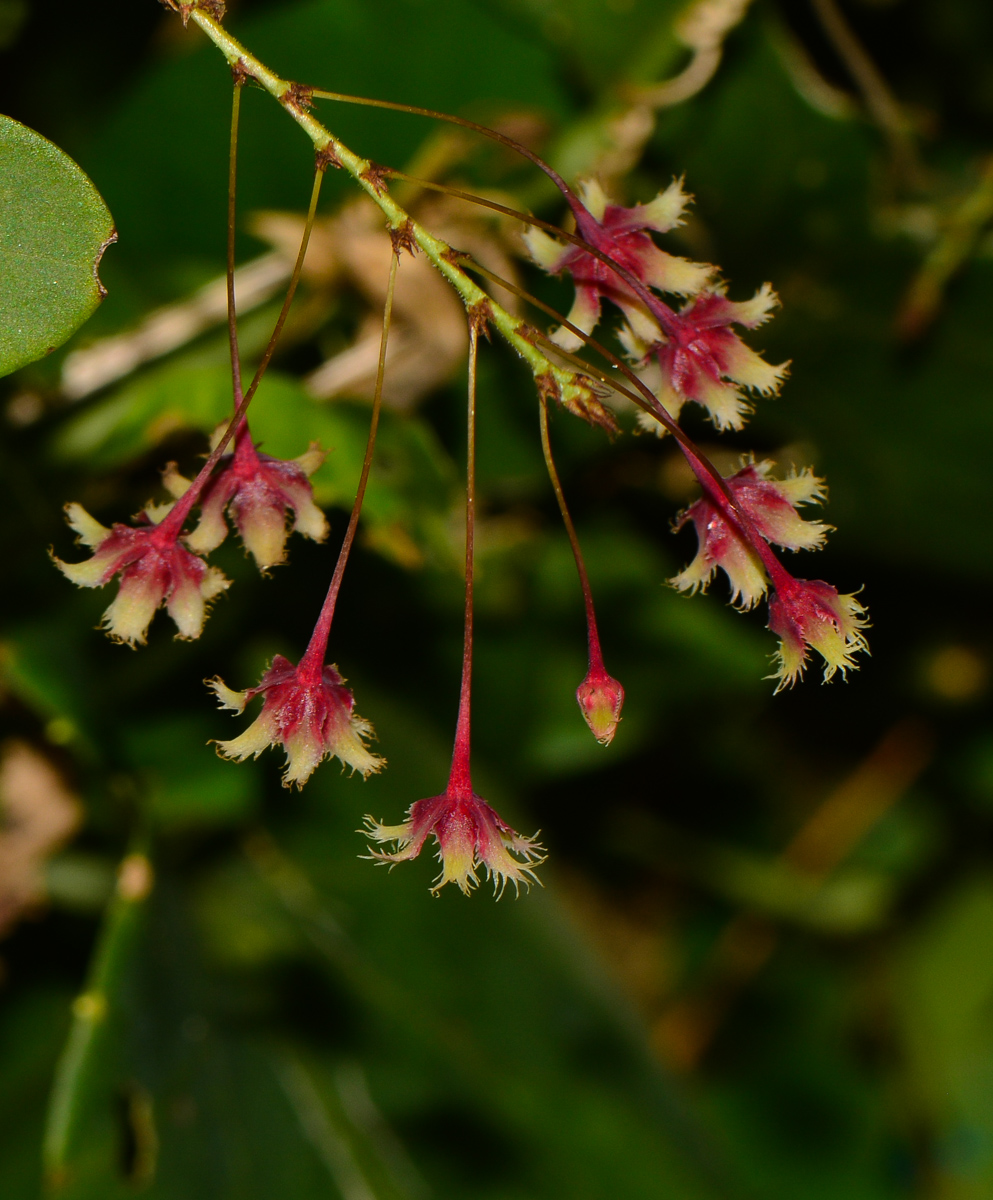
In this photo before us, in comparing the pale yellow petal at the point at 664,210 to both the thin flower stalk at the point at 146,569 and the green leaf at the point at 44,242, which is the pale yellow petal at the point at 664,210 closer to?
the thin flower stalk at the point at 146,569

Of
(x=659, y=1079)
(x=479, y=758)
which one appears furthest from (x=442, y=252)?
(x=659, y=1079)

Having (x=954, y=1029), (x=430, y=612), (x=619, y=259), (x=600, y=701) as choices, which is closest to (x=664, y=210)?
(x=619, y=259)

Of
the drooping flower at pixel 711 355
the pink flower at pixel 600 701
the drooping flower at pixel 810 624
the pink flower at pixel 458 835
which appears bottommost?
the pink flower at pixel 458 835

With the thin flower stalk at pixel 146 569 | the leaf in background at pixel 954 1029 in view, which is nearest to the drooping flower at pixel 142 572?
the thin flower stalk at pixel 146 569

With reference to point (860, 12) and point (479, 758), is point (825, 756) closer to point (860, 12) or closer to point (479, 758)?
point (479, 758)

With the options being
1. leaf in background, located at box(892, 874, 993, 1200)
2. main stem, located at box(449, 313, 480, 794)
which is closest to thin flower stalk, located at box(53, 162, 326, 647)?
main stem, located at box(449, 313, 480, 794)

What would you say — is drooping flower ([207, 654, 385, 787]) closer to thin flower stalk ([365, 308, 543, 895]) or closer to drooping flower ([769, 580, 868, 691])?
thin flower stalk ([365, 308, 543, 895])
